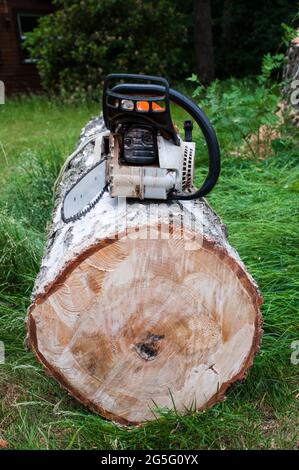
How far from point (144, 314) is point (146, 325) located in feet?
0.15

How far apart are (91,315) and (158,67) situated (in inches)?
340

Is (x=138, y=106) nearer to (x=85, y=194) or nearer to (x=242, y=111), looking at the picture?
(x=85, y=194)

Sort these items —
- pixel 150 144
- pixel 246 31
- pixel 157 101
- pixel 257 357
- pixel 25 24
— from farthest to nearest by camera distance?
pixel 25 24
pixel 246 31
pixel 257 357
pixel 150 144
pixel 157 101

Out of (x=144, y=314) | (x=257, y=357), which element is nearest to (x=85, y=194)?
(x=144, y=314)

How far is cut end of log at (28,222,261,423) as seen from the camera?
6.47ft

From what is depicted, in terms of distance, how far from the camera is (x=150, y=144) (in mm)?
2150

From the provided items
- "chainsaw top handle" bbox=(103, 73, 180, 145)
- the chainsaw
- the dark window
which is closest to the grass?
the chainsaw

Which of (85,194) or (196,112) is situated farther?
(85,194)

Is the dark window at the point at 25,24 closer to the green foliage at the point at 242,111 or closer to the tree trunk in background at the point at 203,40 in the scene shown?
the tree trunk in background at the point at 203,40

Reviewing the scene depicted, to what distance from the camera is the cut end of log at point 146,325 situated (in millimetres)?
1972

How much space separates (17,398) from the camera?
2.32m

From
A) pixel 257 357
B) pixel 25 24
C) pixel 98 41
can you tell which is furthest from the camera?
pixel 25 24

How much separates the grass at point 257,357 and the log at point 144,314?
0.11 m
